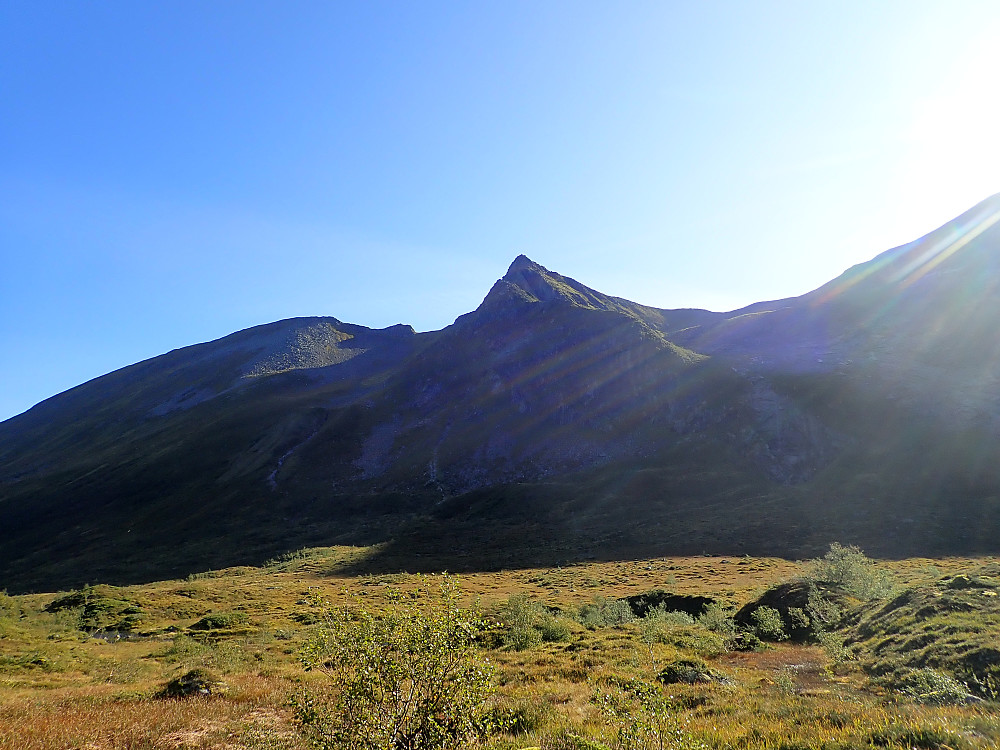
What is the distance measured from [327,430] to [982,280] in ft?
514

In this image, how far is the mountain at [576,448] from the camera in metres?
61.3

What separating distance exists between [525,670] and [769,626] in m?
12.2

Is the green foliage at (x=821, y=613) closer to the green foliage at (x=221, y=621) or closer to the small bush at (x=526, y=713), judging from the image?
the small bush at (x=526, y=713)

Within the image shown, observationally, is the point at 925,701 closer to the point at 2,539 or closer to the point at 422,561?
the point at 422,561

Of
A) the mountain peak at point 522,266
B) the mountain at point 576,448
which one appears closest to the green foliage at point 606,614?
the mountain at point 576,448

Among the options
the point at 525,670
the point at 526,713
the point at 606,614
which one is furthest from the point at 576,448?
the point at 526,713

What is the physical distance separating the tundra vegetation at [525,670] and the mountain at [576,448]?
2878 centimetres

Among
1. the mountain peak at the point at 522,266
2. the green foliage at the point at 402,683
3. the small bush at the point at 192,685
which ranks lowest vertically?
the small bush at the point at 192,685

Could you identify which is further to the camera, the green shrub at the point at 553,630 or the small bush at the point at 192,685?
the green shrub at the point at 553,630

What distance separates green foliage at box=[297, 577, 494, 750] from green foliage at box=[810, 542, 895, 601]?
26023 millimetres

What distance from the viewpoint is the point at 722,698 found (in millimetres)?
11703

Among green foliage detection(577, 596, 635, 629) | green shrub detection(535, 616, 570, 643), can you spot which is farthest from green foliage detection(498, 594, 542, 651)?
green foliage detection(577, 596, 635, 629)

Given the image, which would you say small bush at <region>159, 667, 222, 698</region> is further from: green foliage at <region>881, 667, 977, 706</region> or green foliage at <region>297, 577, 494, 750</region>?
green foliage at <region>881, 667, 977, 706</region>

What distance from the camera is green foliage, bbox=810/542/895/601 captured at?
23.8m
